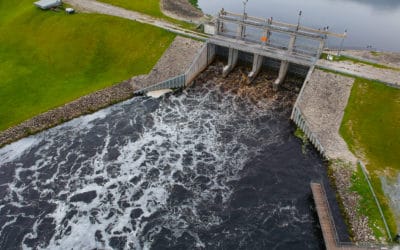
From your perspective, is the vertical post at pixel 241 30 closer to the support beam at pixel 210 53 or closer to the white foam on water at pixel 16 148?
the support beam at pixel 210 53

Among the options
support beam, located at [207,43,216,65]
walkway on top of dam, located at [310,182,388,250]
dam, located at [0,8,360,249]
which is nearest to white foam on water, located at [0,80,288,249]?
dam, located at [0,8,360,249]

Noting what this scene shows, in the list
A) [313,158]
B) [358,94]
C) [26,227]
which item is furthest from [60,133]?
[358,94]

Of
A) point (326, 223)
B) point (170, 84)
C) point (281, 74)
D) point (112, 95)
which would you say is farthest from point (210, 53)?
point (326, 223)

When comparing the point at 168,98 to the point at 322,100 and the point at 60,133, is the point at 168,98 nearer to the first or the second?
the point at 60,133

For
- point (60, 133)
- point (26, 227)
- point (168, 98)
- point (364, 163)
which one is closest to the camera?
point (26, 227)

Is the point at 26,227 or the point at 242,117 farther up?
the point at 242,117

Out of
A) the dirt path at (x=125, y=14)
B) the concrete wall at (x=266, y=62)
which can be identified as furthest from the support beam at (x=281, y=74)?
the dirt path at (x=125, y=14)

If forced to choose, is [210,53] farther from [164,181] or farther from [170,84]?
[164,181]
